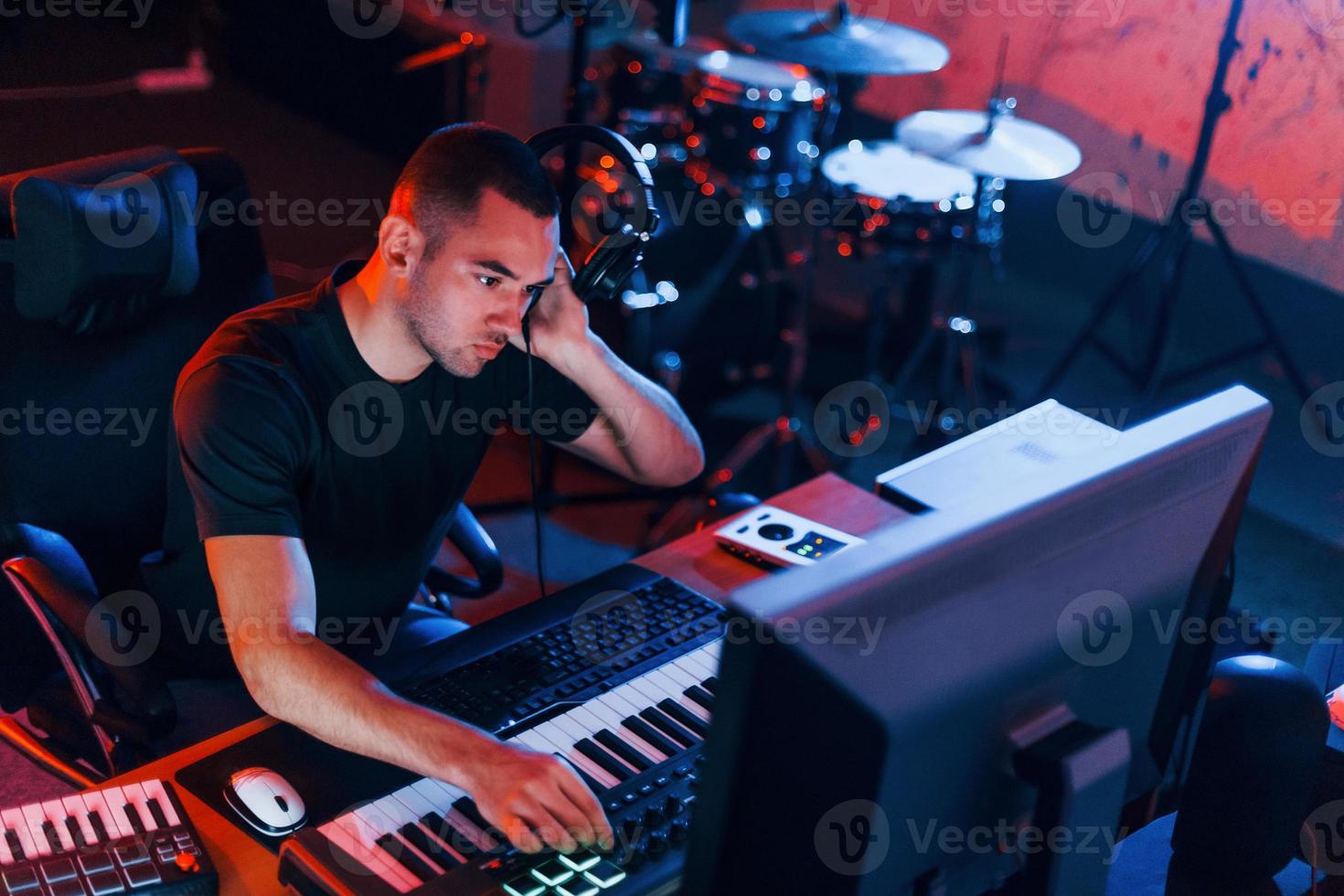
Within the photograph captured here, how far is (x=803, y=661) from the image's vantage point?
81cm

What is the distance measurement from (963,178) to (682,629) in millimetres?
2067

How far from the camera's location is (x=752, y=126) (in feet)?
10.5

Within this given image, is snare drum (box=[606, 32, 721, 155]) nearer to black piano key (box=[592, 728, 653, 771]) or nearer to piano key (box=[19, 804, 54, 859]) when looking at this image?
black piano key (box=[592, 728, 653, 771])

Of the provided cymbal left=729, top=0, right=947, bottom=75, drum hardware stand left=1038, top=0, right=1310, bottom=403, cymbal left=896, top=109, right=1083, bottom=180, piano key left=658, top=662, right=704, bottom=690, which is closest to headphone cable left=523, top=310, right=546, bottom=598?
piano key left=658, top=662, right=704, bottom=690

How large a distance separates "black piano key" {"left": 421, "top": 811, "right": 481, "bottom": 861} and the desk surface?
15 centimetres

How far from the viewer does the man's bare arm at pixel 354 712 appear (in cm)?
116

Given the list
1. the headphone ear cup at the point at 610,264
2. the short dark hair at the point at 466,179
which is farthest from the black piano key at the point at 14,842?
the headphone ear cup at the point at 610,264

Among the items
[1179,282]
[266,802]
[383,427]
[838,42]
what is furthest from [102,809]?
[1179,282]

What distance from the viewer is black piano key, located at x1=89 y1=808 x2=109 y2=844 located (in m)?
1.19

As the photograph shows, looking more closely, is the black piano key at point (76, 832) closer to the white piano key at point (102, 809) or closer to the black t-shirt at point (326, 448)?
the white piano key at point (102, 809)

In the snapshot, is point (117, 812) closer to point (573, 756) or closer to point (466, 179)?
point (573, 756)

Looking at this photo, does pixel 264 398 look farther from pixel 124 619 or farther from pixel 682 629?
pixel 682 629

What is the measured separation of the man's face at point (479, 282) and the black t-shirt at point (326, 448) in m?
0.10

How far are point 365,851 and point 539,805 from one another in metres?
0.17
